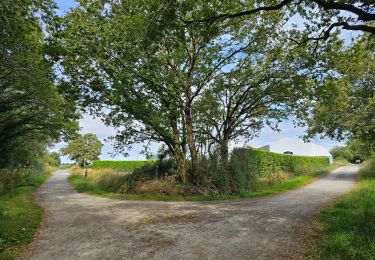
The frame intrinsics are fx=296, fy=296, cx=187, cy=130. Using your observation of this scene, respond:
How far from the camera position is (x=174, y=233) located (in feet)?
22.7

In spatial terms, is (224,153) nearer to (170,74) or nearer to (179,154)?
(179,154)

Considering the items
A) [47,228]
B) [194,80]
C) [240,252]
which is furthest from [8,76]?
[240,252]

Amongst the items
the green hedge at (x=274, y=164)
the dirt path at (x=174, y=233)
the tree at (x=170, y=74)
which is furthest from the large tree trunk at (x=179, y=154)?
the green hedge at (x=274, y=164)

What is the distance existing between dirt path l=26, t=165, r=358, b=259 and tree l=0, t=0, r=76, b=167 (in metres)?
6.86

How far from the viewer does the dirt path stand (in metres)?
5.60

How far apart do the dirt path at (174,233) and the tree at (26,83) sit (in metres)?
6.86

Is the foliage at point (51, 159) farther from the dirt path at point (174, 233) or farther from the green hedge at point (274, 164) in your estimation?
the dirt path at point (174, 233)

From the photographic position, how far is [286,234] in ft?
22.1

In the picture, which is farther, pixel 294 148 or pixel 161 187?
pixel 294 148

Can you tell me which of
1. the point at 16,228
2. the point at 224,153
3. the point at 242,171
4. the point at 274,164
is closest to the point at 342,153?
the point at 274,164

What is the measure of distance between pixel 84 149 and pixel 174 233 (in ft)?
221

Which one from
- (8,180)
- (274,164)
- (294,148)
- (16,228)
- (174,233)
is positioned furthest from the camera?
(294,148)

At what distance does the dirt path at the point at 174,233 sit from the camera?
560cm

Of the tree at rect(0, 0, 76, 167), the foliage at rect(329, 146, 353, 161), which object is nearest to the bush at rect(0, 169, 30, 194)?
the tree at rect(0, 0, 76, 167)
